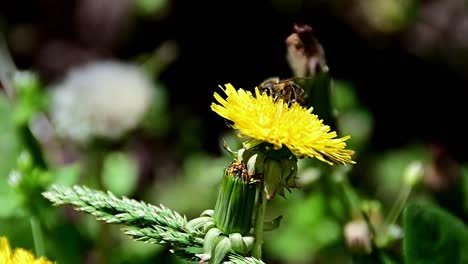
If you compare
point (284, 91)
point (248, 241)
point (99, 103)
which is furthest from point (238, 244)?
point (99, 103)

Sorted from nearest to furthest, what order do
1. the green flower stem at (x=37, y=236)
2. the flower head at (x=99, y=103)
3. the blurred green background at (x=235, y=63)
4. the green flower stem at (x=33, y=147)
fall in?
the green flower stem at (x=37, y=236) → the green flower stem at (x=33, y=147) → the flower head at (x=99, y=103) → the blurred green background at (x=235, y=63)

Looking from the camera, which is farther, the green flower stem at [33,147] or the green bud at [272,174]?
the green flower stem at [33,147]

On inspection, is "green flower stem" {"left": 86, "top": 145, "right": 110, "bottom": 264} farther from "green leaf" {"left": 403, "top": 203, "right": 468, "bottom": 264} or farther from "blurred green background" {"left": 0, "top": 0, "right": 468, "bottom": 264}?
"green leaf" {"left": 403, "top": 203, "right": 468, "bottom": 264}

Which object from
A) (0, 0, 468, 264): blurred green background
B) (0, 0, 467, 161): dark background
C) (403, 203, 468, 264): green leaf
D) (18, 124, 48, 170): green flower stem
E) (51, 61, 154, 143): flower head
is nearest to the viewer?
(403, 203, 468, 264): green leaf

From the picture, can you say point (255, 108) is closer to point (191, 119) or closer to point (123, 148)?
point (123, 148)

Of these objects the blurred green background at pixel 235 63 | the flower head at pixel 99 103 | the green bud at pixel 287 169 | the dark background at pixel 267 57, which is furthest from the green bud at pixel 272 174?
the dark background at pixel 267 57

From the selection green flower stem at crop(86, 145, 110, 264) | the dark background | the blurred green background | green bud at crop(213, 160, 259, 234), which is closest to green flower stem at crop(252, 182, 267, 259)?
green bud at crop(213, 160, 259, 234)

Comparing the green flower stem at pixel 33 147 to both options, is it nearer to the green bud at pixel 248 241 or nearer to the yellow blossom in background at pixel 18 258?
the yellow blossom in background at pixel 18 258
